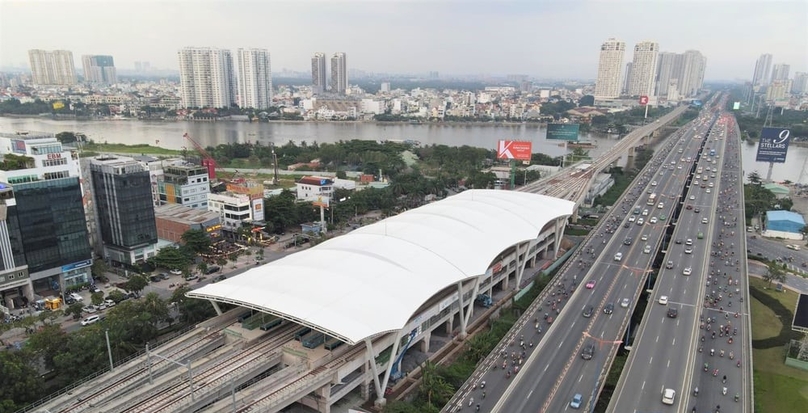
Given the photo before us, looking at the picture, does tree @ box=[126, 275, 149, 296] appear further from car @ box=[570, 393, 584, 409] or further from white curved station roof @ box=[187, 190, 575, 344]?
car @ box=[570, 393, 584, 409]

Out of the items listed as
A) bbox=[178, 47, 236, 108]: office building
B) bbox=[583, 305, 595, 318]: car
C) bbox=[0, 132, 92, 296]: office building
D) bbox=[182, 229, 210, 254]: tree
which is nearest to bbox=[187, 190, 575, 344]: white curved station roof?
bbox=[583, 305, 595, 318]: car

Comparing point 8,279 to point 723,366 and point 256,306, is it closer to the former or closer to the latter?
point 256,306

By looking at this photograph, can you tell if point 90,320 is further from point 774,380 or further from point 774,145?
point 774,145

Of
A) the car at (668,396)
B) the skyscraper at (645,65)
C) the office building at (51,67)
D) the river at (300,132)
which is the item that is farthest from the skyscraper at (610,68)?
the office building at (51,67)

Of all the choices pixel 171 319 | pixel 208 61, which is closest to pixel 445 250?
pixel 171 319

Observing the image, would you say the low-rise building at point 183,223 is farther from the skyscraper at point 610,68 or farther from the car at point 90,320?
the skyscraper at point 610,68

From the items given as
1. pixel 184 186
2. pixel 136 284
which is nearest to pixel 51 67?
pixel 184 186
